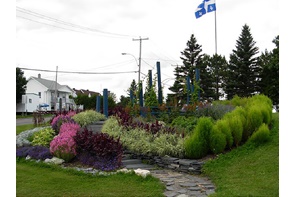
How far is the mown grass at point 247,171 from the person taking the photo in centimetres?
444

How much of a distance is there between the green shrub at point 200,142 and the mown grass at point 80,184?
4.63ft

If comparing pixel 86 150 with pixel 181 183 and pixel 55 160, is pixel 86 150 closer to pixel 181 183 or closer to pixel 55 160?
pixel 55 160

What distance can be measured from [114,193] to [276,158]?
3198mm

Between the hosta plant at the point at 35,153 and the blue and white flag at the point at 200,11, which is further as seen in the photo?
the blue and white flag at the point at 200,11

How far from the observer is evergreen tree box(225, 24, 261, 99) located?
30578 mm

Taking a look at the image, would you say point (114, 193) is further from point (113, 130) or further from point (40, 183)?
point (113, 130)

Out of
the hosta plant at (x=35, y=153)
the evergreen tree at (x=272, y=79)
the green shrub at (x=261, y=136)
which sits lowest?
the hosta plant at (x=35, y=153)

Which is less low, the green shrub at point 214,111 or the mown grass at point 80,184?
the green shrub at point 214,111

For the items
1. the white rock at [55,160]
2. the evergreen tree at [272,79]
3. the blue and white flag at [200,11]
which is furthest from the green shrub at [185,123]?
the evergreen tree at [272,79]

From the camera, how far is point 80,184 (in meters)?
5.08

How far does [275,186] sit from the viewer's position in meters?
4.50

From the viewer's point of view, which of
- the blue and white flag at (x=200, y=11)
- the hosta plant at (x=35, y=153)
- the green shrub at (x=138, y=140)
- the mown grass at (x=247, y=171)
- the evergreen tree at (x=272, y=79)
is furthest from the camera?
the evergreen tree at (x=272, y=79)

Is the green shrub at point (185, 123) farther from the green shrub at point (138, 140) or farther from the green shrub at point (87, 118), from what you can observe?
the green shrub at point (87, 118)

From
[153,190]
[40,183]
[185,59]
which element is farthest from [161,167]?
[185,59]
